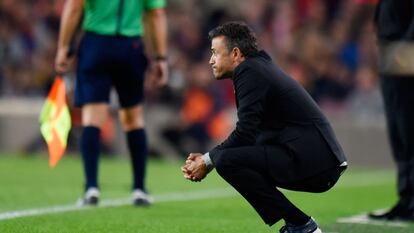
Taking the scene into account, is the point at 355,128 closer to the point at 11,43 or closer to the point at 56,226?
the point at 11,43

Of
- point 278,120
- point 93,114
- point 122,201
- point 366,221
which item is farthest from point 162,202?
point 278,120

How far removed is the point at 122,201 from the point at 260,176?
3.06 metres

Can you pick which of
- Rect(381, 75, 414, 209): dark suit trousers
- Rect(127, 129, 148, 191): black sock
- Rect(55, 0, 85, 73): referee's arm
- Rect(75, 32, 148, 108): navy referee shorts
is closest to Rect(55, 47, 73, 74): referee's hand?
Rect(55, 0, 85, 73): referee's arm

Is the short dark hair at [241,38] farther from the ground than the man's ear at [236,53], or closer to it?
farther from the ground

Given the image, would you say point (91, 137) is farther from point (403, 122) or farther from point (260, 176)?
point (260, 176)

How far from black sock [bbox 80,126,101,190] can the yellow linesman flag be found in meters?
0.17

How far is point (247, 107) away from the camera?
5.69m

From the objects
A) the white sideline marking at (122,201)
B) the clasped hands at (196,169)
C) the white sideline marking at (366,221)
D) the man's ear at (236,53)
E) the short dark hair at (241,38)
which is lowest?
the white sideline marking at (122,201)

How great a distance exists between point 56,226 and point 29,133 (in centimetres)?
930

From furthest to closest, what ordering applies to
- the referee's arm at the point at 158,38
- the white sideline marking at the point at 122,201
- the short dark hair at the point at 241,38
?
the referee's arm at the point at 158,38
the white sideline marking at the point at 122,201
the short dark hair at the point at 241,38

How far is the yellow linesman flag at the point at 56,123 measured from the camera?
7.97 meters

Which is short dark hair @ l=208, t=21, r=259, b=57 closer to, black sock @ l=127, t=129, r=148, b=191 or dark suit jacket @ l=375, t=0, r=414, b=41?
dark suit jacket @ l=375, t=0, r=414, b=41

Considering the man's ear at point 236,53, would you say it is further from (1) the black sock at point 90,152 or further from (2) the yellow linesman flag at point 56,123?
(1) the black sock at point 90,152

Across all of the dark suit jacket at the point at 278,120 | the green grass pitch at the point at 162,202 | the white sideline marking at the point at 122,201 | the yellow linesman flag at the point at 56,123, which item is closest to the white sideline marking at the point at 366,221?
the green grass pitch at the point at 162,202
